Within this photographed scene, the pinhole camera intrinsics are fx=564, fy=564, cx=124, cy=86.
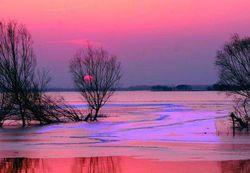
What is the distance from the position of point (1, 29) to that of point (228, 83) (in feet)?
52.8

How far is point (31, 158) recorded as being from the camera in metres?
Answer: 17.9

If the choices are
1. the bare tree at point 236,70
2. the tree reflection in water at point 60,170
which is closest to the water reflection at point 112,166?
the tree reflection in water at point 60,170

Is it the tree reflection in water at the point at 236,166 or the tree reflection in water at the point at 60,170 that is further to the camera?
the tree reflection in water at the point at 60,170

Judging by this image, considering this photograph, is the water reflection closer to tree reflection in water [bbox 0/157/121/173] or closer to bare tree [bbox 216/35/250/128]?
tree reflection in water [bbox 0/157/121/173]

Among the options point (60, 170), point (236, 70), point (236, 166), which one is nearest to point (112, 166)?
point (60, 170)

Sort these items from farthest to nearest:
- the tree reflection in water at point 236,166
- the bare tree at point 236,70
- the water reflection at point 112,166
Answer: the bare tree at point 236,70
the water reflection at point 112,166
the tree reflection in water at point 236,166

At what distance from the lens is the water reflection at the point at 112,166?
578 inches

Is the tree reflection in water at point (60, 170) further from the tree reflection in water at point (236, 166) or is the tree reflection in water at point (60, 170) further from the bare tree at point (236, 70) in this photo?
the bare tree at point (236, 70)

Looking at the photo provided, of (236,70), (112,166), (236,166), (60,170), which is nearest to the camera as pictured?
(60,170)

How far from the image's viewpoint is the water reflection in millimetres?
14680

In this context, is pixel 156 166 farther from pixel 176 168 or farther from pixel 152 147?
pixel 152 147

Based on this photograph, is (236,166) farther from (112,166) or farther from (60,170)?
(60,170)

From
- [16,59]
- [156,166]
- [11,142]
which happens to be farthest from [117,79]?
[156,166]

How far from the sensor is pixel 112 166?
15.7 metres
